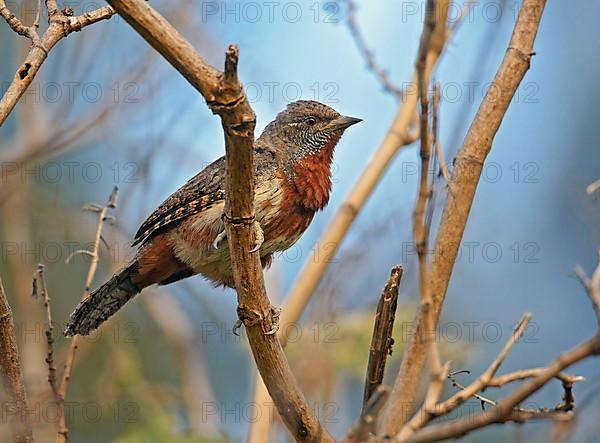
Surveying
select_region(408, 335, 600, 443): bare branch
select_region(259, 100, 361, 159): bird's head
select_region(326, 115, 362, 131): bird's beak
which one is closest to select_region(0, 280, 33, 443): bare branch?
select_region(408, 335, 600, 443): bare branch

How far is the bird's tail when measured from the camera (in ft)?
14.0

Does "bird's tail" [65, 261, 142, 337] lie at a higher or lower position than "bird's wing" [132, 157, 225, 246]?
lower

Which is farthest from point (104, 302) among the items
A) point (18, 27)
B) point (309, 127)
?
point (18, 27)

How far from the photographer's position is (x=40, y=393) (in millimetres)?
4469

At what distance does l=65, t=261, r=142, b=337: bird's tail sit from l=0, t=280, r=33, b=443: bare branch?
1.33m

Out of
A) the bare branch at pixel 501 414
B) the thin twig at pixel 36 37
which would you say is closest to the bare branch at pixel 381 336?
the bare branch at pixel 501 414

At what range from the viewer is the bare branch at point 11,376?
2.60 meters

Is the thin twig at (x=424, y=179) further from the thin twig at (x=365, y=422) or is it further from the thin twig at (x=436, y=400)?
the thin twig at (x=365, y=422)

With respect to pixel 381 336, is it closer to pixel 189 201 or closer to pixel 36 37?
pixel 36 37

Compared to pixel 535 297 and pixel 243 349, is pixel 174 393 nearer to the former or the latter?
pixel 243 349

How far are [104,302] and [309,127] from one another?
1533mm

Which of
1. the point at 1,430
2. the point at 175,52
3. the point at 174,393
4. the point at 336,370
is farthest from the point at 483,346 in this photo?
the point at 175,52

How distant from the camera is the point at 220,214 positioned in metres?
4.17

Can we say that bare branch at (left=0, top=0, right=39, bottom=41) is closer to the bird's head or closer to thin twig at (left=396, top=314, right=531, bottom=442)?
thin twig at (left=396, top=314, right=531, bottom=442)
